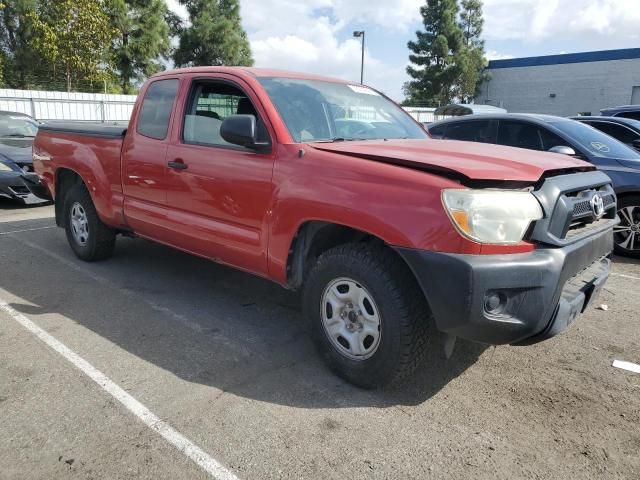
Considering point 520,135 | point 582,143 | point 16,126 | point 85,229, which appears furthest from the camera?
point 16,126

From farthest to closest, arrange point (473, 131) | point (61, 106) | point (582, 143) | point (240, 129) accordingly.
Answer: point (61, 106) < point (473, 131) < point (582, 143) < point (240, 129)

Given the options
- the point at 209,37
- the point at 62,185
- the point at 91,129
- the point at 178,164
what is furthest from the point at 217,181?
the point at 209,37

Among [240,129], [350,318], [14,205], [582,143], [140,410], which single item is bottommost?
[14,205]

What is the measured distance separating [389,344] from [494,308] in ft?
1.94

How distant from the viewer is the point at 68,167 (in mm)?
5520

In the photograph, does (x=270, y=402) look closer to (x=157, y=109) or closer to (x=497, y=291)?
(x=497, y=291)

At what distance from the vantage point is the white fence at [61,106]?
17266mm

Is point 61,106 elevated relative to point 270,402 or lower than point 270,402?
elevated

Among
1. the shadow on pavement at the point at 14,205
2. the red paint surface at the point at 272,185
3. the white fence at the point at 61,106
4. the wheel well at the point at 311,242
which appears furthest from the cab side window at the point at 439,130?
the white fence at the point at 61,106

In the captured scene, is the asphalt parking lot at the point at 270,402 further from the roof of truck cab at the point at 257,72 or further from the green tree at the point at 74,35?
the green tree at the point at 74,35

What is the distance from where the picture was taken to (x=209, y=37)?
102ft

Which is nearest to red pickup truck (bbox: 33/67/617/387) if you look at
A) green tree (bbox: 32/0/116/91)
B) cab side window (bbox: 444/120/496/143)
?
cab side window (bbox: 444/120/496/143)

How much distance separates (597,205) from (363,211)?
146 centimetres

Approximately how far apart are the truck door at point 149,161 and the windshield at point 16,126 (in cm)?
622
